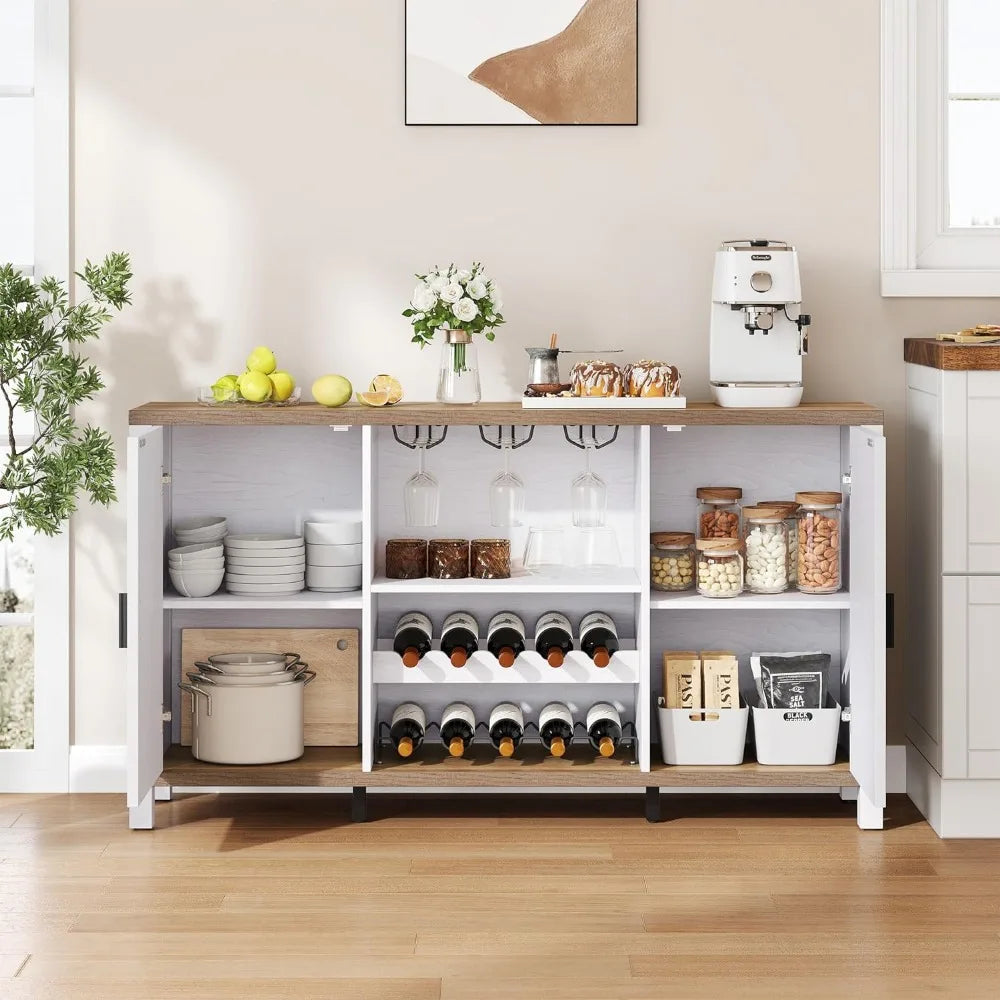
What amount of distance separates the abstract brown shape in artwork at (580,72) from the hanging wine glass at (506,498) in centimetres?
94

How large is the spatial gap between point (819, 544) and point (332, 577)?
130 centimetres

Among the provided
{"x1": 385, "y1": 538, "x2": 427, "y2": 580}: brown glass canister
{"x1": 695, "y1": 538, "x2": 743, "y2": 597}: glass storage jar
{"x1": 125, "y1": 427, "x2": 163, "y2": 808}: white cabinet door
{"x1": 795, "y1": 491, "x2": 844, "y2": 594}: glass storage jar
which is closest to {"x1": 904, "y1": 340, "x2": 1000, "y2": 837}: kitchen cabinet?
{"x1": 795, "y1": 491, "x2": 844, "y2": 594}: glass storage jar

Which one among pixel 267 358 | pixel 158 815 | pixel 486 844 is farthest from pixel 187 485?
pixel 486 844

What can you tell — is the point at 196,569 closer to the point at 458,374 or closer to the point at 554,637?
the point at 458,374

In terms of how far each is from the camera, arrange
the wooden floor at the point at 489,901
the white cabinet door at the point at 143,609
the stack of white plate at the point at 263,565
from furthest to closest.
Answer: the stack of white plate at the point at 263,565 → the white cabinet door at the point at 143,609 → the wooden floor at the point at 489,901

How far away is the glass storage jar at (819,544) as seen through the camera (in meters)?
3.65

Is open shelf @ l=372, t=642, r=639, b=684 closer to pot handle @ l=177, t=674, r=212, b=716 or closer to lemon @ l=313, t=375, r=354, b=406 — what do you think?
pot handle @ l=177, t=674, r=212, b=716

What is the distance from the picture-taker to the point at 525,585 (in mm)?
3607

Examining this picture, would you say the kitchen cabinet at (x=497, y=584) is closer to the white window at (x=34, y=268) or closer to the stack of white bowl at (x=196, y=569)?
the stack of white bowl at (x=196, y=569)

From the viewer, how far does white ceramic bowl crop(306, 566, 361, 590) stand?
3.73m

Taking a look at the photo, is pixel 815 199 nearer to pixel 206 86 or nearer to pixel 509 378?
pixel 509 378

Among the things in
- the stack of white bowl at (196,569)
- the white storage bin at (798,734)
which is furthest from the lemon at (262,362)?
the white storage bin at (798,734)

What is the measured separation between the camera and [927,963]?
2770 mm

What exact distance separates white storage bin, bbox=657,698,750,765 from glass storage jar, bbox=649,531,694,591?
34cm
